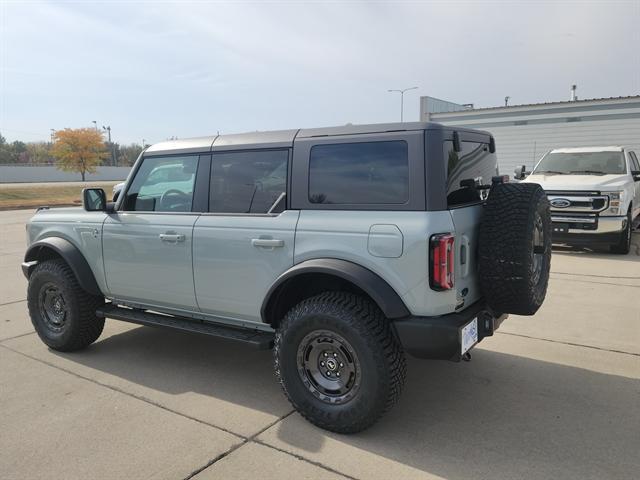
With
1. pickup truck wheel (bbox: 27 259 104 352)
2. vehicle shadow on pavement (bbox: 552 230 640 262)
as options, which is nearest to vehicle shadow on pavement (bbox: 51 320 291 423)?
pickup truck wheel (bbox: 27 259 104 352)

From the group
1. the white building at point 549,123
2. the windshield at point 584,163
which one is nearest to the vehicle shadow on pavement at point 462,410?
the windshield at point 584,163

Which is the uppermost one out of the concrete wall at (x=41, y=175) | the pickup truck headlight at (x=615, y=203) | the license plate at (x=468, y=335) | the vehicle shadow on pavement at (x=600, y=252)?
the concrete wall at (x=41, y=175)

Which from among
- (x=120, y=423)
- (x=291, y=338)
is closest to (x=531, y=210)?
(x=291, y=338)

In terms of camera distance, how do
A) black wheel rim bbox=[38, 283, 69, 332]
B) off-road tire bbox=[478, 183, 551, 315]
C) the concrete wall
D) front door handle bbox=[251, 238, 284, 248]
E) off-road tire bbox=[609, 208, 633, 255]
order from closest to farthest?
off-road tire bbox=[478, 183, 551, 315] < front door handle bbox=[251, 238, 284, 248] < black wheel rim bbox=[38, 283, 69, 332] < off-road tire bbox=[609, 208, 633, 255] < the concrete wall

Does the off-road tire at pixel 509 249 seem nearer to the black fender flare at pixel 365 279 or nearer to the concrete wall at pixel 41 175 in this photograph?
the black fender flare at pixel 365 279

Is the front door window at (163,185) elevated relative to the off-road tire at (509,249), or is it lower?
elevated

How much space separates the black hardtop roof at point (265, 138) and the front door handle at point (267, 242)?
2.26ft

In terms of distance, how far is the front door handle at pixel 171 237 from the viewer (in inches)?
152

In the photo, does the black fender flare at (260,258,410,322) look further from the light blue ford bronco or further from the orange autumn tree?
the orange autumn tree

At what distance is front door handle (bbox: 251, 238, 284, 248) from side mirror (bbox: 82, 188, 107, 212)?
173 cm

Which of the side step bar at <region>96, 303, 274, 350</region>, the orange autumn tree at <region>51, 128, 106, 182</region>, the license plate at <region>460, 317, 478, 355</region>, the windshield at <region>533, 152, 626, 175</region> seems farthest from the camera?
the orange autumn tree at <region>51, 128, 106, 182</region>

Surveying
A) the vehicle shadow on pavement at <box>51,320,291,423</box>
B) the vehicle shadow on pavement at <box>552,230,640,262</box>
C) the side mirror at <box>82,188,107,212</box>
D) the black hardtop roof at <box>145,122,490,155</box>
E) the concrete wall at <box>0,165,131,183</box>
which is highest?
the concrete wall at <box>0,165,131,183</box>

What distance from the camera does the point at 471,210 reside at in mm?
3283

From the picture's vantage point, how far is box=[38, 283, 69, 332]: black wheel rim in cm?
469
